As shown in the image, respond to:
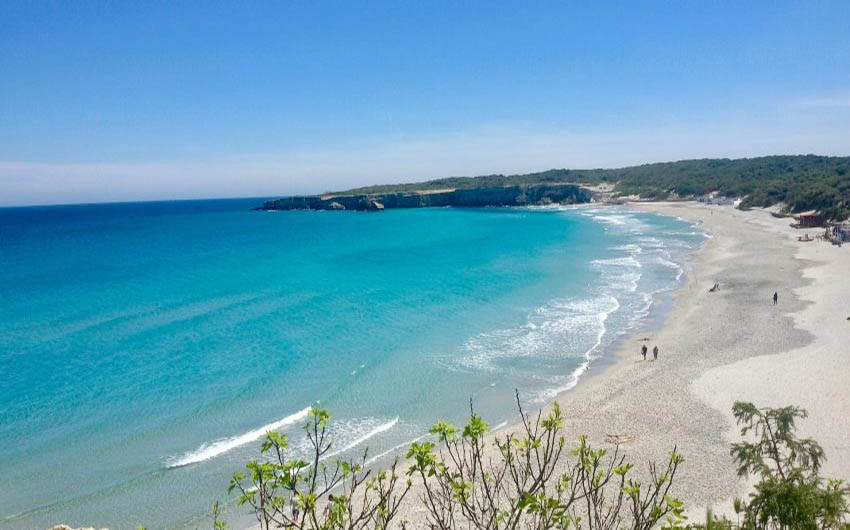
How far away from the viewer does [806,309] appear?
1267 inches

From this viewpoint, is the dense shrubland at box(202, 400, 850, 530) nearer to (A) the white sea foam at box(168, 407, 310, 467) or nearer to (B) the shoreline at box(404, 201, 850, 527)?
(B) the shoreline at box(404, 201, 850, 527)

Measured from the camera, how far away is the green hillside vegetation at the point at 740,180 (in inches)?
3019

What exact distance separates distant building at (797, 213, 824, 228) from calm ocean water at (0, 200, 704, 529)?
17723 mm

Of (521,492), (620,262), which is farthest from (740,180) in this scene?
(521,492)

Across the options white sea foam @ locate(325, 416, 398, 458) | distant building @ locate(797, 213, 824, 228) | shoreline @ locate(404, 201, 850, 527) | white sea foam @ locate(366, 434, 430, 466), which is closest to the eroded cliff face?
distant building @ locate(797, 213, 824, 228)

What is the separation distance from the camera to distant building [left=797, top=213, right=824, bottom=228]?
65.7m

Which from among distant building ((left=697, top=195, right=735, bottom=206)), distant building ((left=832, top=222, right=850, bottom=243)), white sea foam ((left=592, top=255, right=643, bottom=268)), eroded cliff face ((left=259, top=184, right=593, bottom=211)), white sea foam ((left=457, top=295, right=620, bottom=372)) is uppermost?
eroded cliff face ((left=259, top=184, right=593, bottom=211))

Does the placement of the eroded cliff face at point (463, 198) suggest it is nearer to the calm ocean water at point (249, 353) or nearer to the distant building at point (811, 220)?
the distant building at point (811, 220)

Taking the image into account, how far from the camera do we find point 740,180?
11975 centimetres

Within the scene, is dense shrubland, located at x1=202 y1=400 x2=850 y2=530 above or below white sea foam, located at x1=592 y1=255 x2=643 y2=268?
above

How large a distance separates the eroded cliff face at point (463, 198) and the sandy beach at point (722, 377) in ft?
321

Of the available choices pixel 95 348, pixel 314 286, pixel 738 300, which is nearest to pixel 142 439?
pixel 95 348

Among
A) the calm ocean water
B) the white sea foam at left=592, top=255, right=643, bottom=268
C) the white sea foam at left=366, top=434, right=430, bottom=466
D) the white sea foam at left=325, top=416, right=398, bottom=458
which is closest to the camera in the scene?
the calm ocean water

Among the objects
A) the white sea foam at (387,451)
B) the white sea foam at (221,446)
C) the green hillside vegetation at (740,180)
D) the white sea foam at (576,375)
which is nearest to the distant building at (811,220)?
the green hillside vegetation at (740,180)
